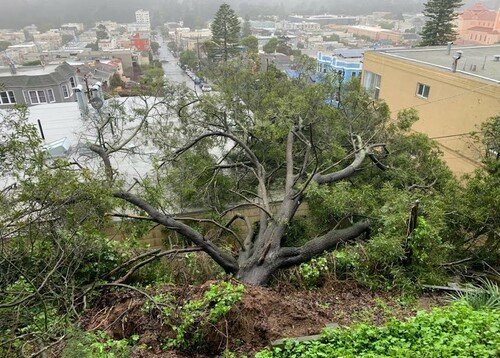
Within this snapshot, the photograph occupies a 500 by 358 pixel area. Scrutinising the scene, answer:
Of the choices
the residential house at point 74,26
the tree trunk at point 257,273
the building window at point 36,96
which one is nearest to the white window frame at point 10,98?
the building window at point 36,96

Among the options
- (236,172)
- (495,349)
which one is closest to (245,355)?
(495,349)

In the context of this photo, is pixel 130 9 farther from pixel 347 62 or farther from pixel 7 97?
pixel 7 97

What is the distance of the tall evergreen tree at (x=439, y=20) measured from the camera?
934 inches

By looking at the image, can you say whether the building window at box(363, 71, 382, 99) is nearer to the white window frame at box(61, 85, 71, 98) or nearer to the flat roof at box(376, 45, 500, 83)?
the flat roof at box(376, 45, 500, 83)

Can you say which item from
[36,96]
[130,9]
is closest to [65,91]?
[36,96]

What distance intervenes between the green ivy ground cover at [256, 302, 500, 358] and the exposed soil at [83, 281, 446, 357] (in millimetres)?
434

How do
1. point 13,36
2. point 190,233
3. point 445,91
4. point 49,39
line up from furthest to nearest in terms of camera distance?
1. point 13,36
2. point 49,39
3. point 445,91
4. point 190,233

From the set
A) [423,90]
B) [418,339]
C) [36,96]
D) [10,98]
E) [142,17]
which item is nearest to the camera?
[418,339]

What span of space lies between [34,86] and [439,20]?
1076 inches

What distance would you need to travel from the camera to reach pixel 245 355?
3.65 m

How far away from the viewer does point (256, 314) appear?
161 inches

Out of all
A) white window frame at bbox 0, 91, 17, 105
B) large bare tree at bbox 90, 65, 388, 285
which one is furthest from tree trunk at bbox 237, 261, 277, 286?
white window frame at bbox 0, 91, 17, 105

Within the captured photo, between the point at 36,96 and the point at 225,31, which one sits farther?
the point at 225,31

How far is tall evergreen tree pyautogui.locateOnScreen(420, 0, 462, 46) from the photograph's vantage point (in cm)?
2373
